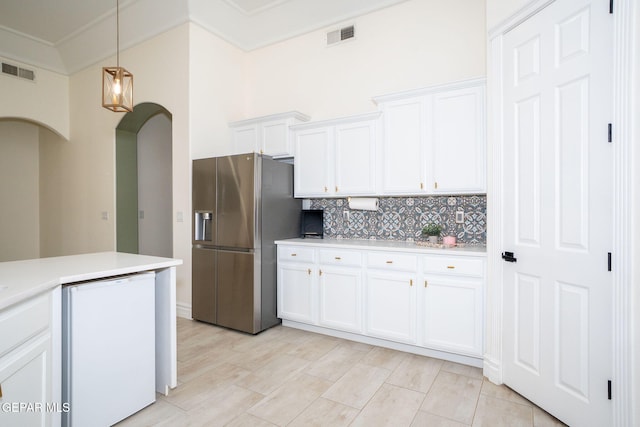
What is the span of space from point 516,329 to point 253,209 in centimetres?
246

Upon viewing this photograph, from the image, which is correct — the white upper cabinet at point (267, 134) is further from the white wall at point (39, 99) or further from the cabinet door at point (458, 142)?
the white wall at point (39, 99)

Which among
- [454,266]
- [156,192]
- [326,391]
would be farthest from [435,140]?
[156,192]

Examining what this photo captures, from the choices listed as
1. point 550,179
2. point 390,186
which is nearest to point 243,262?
point 390,186

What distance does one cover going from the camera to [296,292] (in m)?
3.52

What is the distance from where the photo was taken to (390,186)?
319 centimetres

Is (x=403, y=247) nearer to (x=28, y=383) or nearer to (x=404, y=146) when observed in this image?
(x=404, y=146)

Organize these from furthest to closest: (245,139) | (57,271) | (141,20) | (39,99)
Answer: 1. (39,99)
2. (245,139)
3. (141,20)
4. (57,271)

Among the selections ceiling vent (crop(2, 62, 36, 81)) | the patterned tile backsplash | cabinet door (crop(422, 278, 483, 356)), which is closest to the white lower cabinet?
cabinet door (crop(422, 278, 483, 356))

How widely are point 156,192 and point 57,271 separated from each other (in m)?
4.02

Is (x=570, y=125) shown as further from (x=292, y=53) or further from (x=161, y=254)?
(x=161, y=254)

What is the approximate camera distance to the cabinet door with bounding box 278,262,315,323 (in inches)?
135

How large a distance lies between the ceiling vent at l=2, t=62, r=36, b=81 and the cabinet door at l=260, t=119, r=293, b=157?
4014mm

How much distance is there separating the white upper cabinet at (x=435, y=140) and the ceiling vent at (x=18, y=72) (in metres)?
5.48
